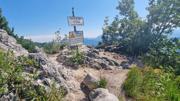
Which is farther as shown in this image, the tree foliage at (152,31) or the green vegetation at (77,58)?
the tree foliage at (152,31)

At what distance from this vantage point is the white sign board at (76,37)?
1132 centimetres

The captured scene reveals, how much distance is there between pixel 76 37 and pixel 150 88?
4.11 m

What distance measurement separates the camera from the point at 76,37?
37.5 ft

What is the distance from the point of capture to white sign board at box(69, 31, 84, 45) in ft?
37.2

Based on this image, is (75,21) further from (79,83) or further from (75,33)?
(79,83)

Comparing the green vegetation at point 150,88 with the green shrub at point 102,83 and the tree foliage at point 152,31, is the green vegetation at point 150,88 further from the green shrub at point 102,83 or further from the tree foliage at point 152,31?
the tree foliage at point 152,31

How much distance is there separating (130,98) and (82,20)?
474 cm

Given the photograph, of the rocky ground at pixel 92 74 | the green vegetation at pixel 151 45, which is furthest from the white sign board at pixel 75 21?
the green vegetation at pixel 151 45

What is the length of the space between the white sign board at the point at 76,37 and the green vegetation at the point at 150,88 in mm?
3344

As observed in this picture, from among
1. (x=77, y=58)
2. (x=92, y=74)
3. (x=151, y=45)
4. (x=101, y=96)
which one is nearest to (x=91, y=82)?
(x=101, y=96)

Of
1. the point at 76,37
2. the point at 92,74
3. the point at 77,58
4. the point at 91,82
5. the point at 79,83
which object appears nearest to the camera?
the point at 91,82

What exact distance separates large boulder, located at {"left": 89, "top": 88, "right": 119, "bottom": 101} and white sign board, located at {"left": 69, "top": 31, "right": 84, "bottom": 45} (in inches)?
157

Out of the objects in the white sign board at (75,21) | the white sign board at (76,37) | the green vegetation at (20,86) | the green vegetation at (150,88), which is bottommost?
the green vegetation at (150,88)

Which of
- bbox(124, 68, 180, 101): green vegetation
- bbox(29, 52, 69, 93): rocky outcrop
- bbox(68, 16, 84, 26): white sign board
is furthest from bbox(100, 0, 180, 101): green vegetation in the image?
bbox(68, 16, 84, 26): white sign board
